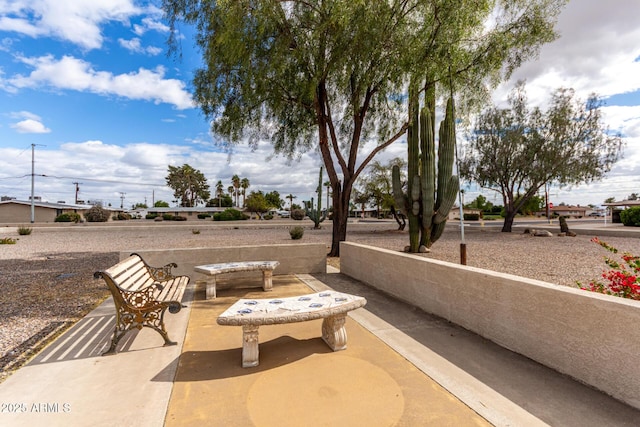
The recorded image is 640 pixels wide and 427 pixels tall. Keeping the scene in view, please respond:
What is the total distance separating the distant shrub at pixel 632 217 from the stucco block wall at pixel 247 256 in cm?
3008

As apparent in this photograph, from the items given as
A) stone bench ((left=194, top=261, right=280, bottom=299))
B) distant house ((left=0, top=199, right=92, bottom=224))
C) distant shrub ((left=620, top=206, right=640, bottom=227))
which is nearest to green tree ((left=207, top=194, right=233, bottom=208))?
distant house ((left=0, top=199, right=92, bottom=224))

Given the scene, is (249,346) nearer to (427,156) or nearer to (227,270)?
(227,270)

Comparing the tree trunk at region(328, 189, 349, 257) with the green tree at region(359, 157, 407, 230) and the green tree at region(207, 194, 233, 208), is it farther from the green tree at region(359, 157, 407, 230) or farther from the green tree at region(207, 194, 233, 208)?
the green tree at region(207, 194, 233, 208)

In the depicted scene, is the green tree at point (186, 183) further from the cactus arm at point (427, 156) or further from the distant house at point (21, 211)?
the cactus arm at point (427, 156)

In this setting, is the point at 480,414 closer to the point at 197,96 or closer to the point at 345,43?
the point at 345,43

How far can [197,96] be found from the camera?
31.9 feet

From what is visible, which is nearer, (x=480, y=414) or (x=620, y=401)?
(x=480, y=414)

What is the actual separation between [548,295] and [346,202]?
8.04m

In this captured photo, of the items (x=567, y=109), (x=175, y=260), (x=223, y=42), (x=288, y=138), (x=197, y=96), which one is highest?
(x=567, y=109)

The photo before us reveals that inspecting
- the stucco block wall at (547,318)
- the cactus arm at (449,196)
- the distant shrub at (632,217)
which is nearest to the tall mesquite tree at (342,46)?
the cactus arm at (449,196)

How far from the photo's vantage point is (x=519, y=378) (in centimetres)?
287

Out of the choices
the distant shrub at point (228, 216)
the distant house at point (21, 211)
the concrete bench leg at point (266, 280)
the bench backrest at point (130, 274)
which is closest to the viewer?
the bench backrest at point (130, 274)

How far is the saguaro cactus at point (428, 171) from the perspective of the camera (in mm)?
8164

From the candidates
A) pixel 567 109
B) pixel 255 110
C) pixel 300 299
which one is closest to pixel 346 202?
pixel 255 110
